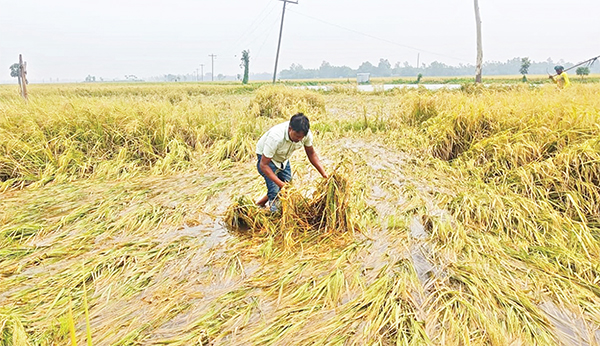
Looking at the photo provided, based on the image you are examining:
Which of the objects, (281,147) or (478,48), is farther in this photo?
(478,48)

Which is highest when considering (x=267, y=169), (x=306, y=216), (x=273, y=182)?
(x=267, y=169)

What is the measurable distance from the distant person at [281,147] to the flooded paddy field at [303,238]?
23 cm

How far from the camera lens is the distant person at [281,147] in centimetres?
256

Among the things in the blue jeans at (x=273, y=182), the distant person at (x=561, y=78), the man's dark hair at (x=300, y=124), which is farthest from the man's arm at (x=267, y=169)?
Result: the distant person at (x=561, y=78)

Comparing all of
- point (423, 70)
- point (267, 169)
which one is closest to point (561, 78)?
point (267, 169)

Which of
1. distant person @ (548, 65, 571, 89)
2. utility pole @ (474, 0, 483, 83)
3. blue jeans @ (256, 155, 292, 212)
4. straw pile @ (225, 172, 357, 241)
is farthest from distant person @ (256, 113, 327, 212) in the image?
utility pole @ (474, 0, 483, 83)

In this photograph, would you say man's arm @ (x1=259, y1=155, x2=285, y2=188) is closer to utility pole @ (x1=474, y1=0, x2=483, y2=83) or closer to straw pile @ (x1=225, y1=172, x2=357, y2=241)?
straw pile @ (x1=225, y1=172, x2=357, y2=241)

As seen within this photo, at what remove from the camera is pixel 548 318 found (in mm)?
1879

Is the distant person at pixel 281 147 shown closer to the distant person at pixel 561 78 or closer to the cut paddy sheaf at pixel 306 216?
the cut paddy sheaf at pixel 306 216

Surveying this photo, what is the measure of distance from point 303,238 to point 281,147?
2.56 ft

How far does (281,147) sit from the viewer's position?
2875 mm

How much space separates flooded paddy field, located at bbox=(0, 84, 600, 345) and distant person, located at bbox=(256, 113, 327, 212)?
0.75ft

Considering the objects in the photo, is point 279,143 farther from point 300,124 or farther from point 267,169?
point 300,124

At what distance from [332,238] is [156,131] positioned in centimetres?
371
